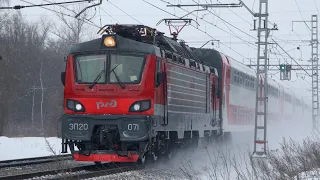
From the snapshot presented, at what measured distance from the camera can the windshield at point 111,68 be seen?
1412cm

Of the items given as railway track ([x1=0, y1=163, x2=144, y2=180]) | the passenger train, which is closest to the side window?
the passenger train

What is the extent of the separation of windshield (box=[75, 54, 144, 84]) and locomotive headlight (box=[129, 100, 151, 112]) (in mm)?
507

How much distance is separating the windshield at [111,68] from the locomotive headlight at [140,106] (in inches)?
20.0

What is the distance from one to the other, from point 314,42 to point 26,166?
29.1 meters

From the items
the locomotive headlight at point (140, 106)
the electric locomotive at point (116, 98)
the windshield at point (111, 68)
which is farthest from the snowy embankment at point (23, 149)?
the locomotive headlight at point (140, 106)

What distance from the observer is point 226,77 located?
23875 millimetres

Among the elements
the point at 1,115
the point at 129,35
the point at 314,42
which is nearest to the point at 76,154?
the point at 129,35

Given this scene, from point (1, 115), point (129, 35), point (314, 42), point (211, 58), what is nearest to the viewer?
point (129, 35)

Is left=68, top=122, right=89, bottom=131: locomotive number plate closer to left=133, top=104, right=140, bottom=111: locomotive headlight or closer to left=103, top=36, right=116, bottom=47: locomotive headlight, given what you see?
left=133, top=104, right=140, bottom=111: locomotive headlight

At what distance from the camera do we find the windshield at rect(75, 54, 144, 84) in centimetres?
1412

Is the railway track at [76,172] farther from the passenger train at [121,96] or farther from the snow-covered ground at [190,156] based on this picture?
the snow-covered ground at [190,156]

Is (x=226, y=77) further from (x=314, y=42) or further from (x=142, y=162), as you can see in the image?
(x=314, y=42)

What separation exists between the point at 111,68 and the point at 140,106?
119 centimetres

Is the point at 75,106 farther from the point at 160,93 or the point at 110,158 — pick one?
the point at 160,93
